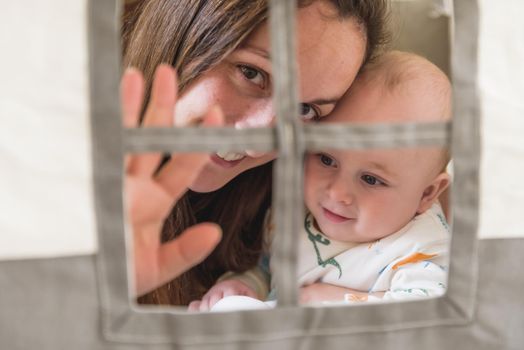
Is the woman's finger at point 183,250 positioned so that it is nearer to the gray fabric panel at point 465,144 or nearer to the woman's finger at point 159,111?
the woman's finger at point 159,111

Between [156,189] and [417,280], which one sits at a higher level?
[156,189]

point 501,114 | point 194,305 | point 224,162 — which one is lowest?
point 194,305

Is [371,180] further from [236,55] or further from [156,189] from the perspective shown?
[156,189]

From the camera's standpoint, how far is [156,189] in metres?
0.61

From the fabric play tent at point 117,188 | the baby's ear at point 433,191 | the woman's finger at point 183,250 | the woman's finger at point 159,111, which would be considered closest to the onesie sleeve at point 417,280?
the baby's ear at point 433,191

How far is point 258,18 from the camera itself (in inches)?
33.5

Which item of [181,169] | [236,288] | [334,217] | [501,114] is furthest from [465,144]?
[236,288]

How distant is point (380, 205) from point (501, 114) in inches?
14.5

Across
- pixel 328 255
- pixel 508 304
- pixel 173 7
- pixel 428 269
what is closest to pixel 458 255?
pixel 508 304

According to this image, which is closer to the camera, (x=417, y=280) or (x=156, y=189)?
(x=156, y=189)

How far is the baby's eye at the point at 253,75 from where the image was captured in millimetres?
904

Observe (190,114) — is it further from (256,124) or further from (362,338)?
(362,338)

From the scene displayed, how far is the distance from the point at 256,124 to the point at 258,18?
16cm

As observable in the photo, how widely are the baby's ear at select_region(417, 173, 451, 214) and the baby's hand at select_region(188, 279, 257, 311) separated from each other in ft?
1.17
